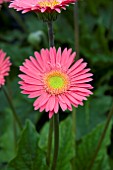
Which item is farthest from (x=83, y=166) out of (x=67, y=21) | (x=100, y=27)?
(x=67, y=21)

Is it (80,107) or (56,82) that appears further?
(80,107)

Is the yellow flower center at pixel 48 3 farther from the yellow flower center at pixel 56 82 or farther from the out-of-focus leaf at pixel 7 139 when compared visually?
the out-of-focus leaf at pixel 7 139

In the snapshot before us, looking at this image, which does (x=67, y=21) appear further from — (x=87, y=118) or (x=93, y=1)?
(x=87, y=118)

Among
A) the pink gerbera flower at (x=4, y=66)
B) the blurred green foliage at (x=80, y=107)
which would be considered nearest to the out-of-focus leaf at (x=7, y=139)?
the blurred green foliage at (x=80, y=107)

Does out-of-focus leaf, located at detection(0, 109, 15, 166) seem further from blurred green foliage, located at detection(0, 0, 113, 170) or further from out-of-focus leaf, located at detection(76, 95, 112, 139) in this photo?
out-of-focus leaf, located at detection(76, 95, 112, 139)

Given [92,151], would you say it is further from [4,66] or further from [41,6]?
[41,6]

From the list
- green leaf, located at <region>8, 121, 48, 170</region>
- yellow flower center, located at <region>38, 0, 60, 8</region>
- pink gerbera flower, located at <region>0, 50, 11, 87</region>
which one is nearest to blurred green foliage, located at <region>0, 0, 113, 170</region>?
green leaf, located at <region>8, 121, 48, 170</region>

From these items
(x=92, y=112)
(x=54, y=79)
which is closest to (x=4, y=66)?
(x=54, y=79)
